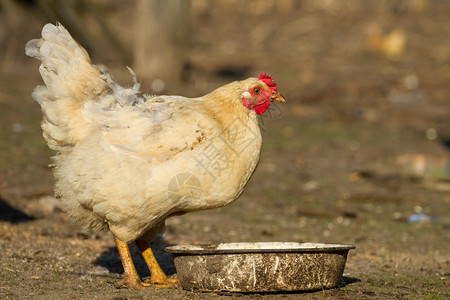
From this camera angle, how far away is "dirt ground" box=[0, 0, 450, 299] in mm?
5527

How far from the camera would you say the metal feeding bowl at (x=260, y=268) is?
4.38 meters

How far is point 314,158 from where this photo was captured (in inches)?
436

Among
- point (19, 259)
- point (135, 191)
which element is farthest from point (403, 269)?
point (19, 259)

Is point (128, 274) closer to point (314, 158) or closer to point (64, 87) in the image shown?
point (64, 87)

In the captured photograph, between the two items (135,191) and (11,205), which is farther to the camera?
(11,205)

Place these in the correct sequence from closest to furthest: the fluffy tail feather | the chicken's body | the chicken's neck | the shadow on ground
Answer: the chicken's body, the chicken's neck, the fluffy tail feather, the shadow on ground

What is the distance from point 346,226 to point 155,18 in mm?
7903

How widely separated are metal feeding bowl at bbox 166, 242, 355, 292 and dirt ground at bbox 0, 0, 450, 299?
0.10 metres

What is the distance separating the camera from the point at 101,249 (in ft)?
20.2

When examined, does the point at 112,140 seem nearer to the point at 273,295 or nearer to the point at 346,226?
the point at 273,295

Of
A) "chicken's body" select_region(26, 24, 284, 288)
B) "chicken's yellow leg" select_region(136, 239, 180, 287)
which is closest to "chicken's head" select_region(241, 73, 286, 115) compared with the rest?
"chicken's body" select_region(26, 24, 284, 288)

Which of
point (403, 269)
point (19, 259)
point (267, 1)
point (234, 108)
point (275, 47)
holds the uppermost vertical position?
point (267, 1)

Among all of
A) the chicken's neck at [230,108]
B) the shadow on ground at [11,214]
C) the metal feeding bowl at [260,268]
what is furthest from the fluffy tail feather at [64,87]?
the shadow on ground at [11,214]

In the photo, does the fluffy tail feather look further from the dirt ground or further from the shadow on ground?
the shadow on ground
